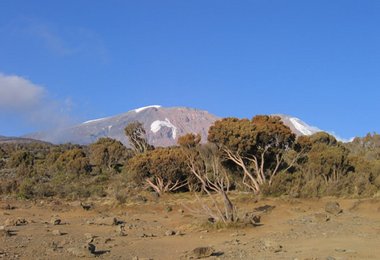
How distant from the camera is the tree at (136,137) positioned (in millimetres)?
43875

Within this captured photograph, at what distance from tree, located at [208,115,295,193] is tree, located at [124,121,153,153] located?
16.6m

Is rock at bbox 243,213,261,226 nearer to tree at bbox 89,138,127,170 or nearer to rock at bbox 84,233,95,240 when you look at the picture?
rock at bbox 84,233,95,240

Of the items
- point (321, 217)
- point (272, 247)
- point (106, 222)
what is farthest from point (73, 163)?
point (272, 247)

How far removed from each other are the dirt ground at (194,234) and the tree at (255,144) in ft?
19.4

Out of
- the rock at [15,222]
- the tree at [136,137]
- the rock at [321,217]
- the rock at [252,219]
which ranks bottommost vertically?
the rock at [321,217]

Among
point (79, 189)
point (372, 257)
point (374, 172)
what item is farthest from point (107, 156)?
point (372, 257)

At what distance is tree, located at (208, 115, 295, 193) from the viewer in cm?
2673

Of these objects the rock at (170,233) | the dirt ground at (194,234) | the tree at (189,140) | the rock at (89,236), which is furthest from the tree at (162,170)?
the rock at (89,236)

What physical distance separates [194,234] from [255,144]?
14434mm

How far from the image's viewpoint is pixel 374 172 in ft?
88.4

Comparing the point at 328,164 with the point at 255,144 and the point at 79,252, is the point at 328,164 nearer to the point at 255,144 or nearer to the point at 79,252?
the point at 255,144

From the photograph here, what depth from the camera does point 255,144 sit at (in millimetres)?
27141

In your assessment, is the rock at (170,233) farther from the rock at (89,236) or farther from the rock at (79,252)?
the rock at (79,252)

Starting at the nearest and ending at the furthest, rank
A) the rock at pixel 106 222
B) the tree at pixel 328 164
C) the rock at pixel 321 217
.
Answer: the rock at pixel 321 217 → the rock at pixel 106 222 → the tree at pixel 328 164
